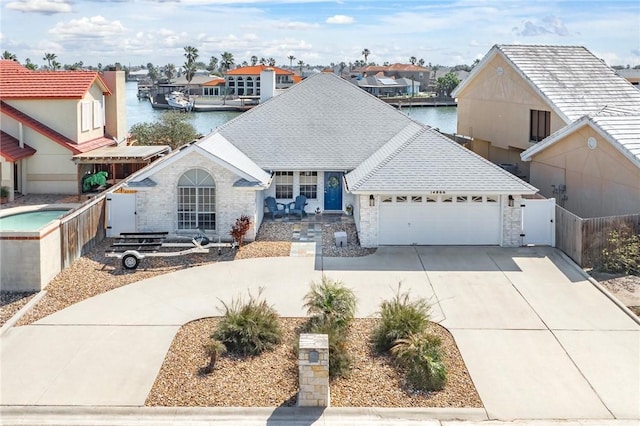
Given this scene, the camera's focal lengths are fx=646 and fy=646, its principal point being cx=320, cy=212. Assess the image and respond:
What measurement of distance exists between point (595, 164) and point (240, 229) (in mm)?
12093

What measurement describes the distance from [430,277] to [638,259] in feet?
18.6

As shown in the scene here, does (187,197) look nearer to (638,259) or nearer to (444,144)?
(444,144)

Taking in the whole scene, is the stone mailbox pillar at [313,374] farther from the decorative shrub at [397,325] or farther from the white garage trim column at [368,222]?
the white garage trim column at [368,222]

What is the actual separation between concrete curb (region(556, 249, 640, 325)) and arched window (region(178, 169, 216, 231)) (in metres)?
11.0

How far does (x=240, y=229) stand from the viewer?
1983 cm

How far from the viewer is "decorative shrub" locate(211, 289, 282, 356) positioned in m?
12.4

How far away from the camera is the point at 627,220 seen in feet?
60.1

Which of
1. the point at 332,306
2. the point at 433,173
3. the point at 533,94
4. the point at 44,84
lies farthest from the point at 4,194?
the point at 533,94

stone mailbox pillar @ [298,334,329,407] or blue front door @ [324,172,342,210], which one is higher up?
blue front door @ [324,172,342,210]

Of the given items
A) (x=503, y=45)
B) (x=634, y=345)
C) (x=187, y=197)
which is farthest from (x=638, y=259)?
(x=503, y=45)

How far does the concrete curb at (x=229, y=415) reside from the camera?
399 inches

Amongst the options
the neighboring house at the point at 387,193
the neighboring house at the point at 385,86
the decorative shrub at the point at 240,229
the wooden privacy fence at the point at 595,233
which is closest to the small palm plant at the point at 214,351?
the decorative shrub at the point at 240,229

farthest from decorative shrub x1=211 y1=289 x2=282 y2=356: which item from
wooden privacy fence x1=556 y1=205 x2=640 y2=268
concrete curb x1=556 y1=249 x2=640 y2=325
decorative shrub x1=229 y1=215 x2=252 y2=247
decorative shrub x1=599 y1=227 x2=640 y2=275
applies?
decorative shrub x1=599 y1=227 x2=640 y2=275

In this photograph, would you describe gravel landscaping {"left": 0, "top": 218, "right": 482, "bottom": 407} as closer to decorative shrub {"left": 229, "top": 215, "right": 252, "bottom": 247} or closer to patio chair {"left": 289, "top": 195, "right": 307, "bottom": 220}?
decorative shrub {"left": 229, "top": 215, "right": 252, "bottom": 247}
